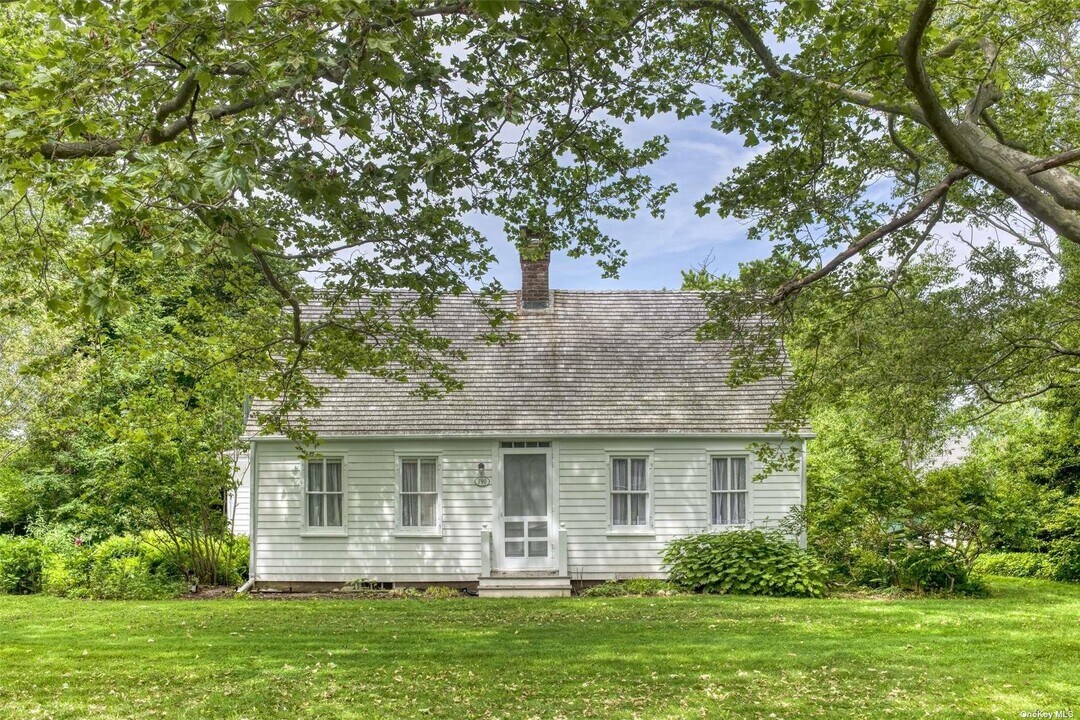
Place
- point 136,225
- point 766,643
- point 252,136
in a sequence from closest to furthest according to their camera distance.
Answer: point 252,136
point 136,225
point 766,643

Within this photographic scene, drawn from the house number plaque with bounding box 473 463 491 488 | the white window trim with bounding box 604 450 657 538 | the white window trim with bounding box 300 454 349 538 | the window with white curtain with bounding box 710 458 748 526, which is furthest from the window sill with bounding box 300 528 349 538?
the window with white curtain with bounding box 710 458 748 526

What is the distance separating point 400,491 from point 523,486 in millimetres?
2531

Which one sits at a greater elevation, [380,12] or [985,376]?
[380,12]

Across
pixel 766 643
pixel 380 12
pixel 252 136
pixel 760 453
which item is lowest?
pixel 766 643

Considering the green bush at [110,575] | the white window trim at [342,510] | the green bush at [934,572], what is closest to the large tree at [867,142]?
the green bush at [934,572]

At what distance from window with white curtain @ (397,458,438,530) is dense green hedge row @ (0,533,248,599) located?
378cm

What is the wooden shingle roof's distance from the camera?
17312 millimetres

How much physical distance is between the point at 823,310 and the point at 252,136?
8.30 meters

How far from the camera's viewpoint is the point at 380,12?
5.53 m

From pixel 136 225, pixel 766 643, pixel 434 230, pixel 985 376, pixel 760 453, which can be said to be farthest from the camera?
pixel 985 376

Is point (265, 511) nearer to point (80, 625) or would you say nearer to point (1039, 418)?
point (80, 625)

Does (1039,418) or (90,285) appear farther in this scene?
(1039,418)

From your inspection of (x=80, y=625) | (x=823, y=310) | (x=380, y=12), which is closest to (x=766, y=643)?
Result: (x=823, y=310)

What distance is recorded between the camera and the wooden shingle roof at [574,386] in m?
17.3
